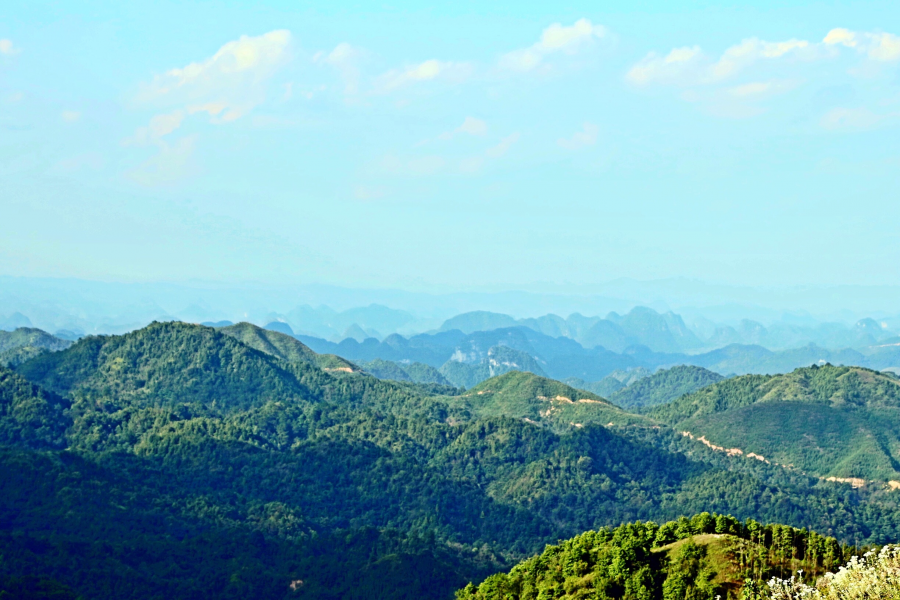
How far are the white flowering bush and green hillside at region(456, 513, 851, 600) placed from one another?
638 centimetres

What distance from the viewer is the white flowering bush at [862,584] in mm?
53188

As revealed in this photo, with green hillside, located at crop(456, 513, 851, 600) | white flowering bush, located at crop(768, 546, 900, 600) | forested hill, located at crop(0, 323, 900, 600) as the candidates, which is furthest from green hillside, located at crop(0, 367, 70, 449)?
white flowering bush, located at crop(768, 546, 900, 600)

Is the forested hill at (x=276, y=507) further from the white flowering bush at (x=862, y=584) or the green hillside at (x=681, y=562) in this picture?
the white flowering bush at (x=862, y=584)

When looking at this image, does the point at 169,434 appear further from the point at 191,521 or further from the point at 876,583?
the point at 876,583

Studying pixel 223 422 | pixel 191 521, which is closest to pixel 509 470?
pixel 223 422

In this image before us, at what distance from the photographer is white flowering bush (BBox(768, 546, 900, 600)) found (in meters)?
53.2

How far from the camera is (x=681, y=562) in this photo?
240ft

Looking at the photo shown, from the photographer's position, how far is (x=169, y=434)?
179 meters

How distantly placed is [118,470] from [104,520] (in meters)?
25.8

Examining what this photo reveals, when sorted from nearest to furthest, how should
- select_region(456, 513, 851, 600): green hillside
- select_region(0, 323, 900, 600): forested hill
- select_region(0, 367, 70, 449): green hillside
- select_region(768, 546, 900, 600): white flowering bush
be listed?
select_region(768, 546, 900, 600): white flowering bush → select_region(456, 513, 851, 600): green hillside → select_region(0, 323, 900, 600): forested hill → select_region(0, 367, 70, 449): green hillside

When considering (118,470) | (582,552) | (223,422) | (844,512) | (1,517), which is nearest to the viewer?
(582,552)

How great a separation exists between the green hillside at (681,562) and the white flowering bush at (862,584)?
638 cm

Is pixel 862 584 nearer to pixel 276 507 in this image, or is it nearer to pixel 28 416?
pixel 276 507

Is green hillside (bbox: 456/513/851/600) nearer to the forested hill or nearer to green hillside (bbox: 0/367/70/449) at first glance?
the forested hill
